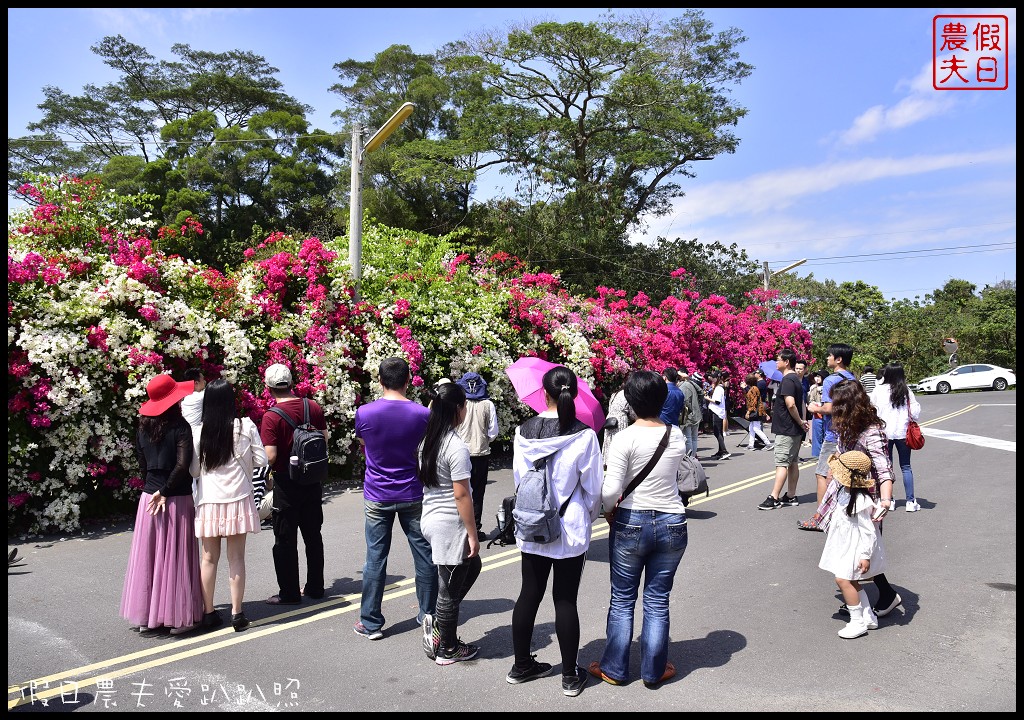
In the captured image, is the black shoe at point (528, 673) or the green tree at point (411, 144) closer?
the black shoe at point (528, 673)

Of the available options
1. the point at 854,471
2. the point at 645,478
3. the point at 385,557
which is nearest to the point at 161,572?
the point at 385,557

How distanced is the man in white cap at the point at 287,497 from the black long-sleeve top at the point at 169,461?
56 cm

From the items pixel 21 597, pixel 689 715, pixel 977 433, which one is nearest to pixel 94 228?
pixel 21 597

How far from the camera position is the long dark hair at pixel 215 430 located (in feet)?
15.7

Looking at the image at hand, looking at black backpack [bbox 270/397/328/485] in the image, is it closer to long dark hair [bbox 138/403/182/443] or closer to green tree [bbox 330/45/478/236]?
long dark hair [bbox 138/403/182/443]

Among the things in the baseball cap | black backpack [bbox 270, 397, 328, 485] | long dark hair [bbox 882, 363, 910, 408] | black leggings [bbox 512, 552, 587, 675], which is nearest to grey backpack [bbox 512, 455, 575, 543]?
black leggings [bbox 512, 552, 587, 675]

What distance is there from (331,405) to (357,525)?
2.60 meters

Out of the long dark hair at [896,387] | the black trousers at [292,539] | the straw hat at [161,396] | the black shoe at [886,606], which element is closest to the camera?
the straw hat at [161,396]

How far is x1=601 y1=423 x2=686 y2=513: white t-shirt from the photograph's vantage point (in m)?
3.99

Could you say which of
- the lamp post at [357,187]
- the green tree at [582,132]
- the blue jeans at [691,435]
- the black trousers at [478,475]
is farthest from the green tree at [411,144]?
the black trousers at [478,475]

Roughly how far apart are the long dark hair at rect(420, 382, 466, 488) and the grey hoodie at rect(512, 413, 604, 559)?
0.56 metres

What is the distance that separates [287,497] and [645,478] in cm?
288

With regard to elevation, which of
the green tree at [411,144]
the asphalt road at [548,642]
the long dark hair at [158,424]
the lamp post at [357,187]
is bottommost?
the asphalt road at [548,642]

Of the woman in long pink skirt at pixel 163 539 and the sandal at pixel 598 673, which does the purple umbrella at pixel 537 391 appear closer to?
the sandal at pixel 598 673
